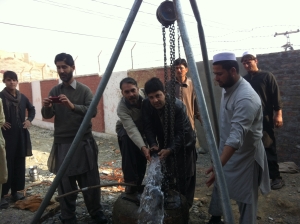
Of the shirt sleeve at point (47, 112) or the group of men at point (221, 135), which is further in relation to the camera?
the shirt sleeve at point (47, 112)

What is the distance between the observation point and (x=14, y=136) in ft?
14.2

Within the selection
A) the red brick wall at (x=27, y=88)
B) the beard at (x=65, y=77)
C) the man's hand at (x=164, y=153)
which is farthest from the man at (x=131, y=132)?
the red brick wall at (x=27, y=88)

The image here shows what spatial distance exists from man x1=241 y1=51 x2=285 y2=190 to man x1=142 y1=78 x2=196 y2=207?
62.1 inches

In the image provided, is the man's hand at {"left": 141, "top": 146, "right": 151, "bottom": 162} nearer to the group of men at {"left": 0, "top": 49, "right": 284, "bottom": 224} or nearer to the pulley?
the group of men at {"left": 0, "top": 49, "right": 284, "bottom": 224}

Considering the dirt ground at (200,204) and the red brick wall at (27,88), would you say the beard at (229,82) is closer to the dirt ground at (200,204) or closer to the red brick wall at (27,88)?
the dirt ground at (200,204)

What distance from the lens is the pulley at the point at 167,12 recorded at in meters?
2.21

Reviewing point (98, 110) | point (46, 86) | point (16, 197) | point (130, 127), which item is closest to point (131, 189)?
point (130, 127)

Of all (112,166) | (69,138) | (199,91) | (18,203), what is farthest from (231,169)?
(112,166)

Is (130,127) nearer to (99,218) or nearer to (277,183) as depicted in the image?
(99,218)

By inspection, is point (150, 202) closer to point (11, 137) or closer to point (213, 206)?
point (213, 206)

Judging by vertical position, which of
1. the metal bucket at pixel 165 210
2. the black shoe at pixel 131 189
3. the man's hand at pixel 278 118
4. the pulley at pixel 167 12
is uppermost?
the pulley at pixel 167 12

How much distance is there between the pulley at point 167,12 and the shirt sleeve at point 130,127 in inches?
46.0

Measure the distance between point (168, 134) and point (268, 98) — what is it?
77.8 inches

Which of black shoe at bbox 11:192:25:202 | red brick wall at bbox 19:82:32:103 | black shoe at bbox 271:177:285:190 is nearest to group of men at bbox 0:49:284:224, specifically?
black shoe at bbox 11:192:25:202
